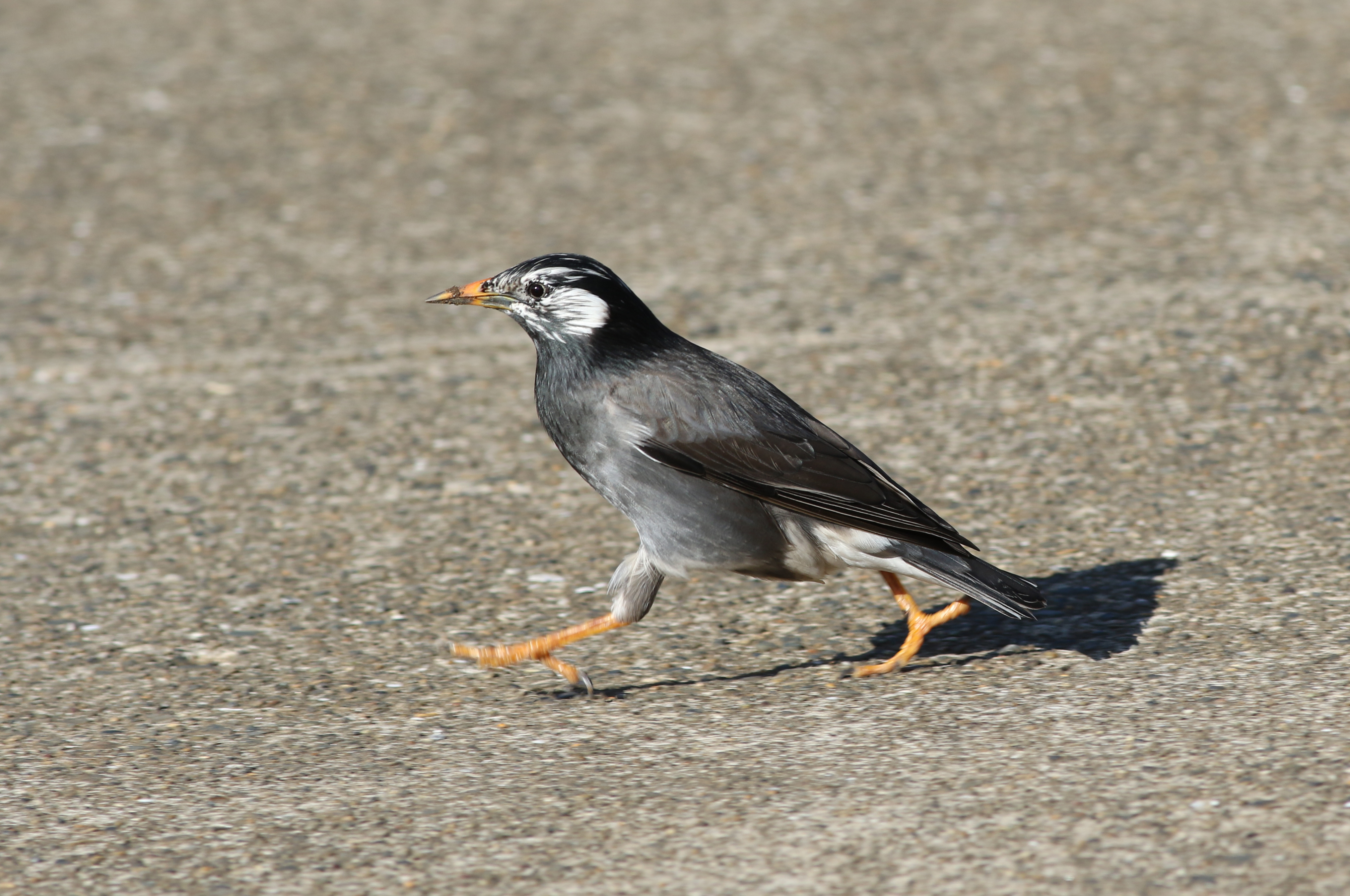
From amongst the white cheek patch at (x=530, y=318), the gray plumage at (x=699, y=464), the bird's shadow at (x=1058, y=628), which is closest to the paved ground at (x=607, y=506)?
the bird's shadow at (x=1058, y=628)

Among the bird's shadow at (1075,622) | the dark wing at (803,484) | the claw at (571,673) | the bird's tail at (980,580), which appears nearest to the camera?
the bird's tail at (980,580)

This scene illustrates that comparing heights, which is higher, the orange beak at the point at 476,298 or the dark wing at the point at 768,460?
the orange beak at the point at 476,298

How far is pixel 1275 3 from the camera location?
1252 centimetres

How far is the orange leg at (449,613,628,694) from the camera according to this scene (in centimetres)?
552

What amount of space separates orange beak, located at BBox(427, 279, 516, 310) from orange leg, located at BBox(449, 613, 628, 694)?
3.82ft

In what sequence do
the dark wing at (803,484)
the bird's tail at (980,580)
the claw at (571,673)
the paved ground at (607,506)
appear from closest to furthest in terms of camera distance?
1. the paved ground at (607,506)
2. the bird's tail at (980,580)
3. the dark wing at (803,484)
4. the claw at (571,673)

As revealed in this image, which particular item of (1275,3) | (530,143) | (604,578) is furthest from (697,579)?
(1275,3)

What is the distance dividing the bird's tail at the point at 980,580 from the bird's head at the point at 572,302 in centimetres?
121

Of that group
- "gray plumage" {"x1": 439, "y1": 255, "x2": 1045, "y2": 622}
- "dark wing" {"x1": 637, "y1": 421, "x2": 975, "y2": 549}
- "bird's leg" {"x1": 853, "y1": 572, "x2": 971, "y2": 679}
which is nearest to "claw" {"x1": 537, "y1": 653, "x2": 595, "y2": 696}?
"gray plumage" {"x1": 439, "y1": 255, "x2": 1045, "y2": 622}

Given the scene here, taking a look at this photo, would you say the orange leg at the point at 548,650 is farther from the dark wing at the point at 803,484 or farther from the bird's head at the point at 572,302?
the bird's head at the point at 572,302

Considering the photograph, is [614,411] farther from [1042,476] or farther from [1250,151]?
[1250,151]

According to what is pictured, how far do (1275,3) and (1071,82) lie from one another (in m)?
2.25

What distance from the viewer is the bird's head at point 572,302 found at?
18.1 ft

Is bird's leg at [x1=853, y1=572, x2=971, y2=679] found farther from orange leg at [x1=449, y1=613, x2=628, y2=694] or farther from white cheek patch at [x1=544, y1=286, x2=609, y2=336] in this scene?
white cheek patch at [x1=544, y1=286, x2=609, y2=336]
